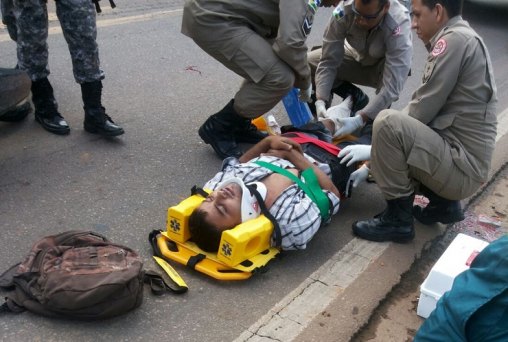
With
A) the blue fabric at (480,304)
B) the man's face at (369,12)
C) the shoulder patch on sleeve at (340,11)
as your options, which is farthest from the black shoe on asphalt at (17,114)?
the blue fabric at (480,304)

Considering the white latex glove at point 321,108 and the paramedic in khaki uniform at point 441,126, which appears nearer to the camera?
the paramedic in khaki uniform at point 441,126

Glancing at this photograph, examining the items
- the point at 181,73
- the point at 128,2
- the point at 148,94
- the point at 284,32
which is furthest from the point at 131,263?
the point at 128,2

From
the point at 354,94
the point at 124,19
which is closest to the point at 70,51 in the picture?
the point at 354,94

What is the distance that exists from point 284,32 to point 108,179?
130 cm

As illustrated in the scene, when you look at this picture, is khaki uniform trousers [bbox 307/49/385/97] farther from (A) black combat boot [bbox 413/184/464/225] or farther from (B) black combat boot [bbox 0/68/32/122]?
(B) black combat boot [bbox 0/68/32/122]

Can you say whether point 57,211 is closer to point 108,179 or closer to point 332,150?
point 108,179

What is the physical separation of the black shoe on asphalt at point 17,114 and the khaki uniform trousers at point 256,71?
47.9 inches

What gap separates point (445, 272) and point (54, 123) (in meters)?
2.61

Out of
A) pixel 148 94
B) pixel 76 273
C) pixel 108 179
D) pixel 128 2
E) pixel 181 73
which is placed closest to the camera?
pixel 76 273

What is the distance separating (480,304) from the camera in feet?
5.43

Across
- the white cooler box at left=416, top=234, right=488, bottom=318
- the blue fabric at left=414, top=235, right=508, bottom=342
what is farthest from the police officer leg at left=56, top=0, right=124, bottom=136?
the blue fabric at left=414, top=235, right=508, bottom=342

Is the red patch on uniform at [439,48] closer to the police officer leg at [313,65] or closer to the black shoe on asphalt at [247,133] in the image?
the black shoe on asphalt at [247,133]

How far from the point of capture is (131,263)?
2.56m

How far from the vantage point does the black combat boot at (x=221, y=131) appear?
4035 mm
